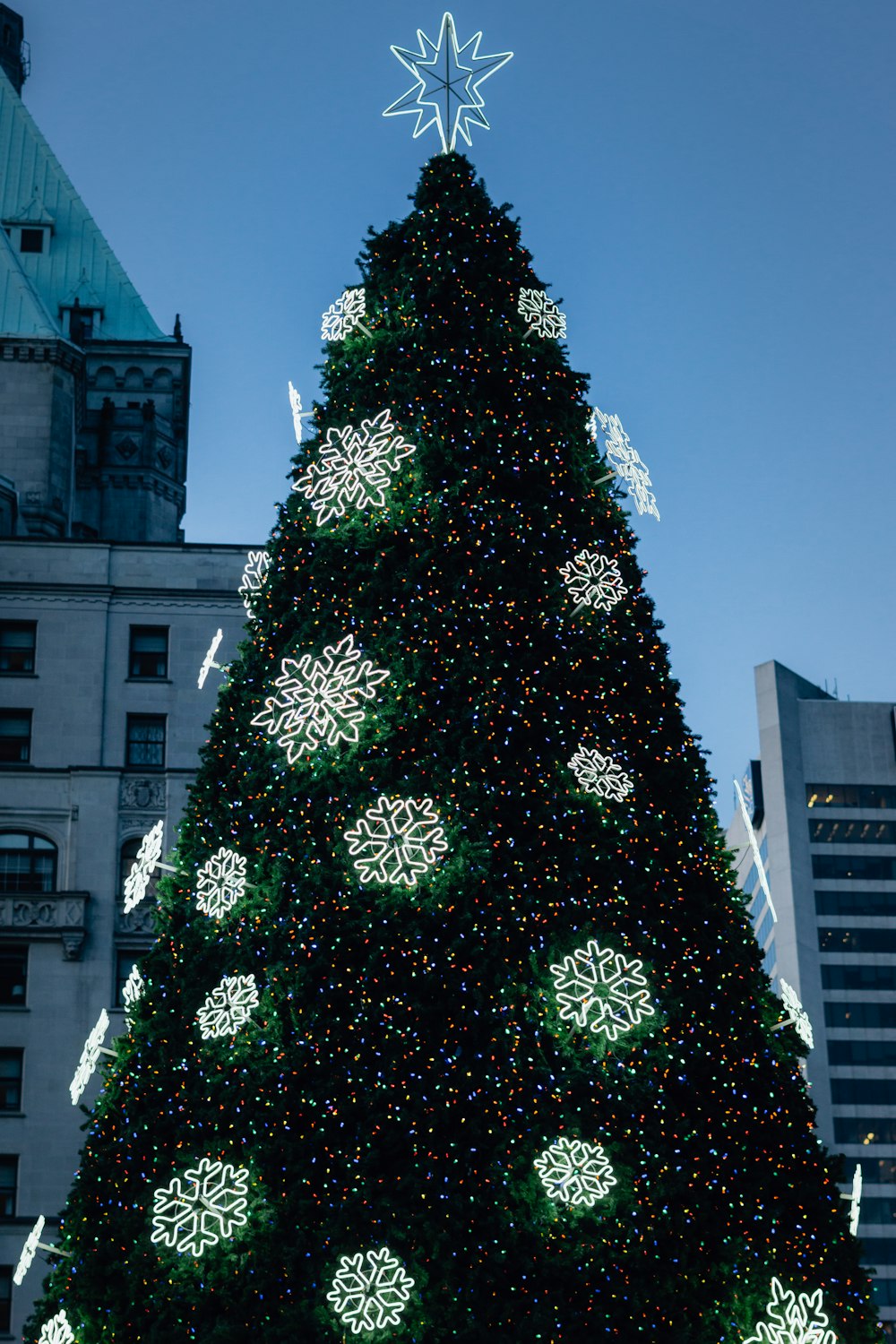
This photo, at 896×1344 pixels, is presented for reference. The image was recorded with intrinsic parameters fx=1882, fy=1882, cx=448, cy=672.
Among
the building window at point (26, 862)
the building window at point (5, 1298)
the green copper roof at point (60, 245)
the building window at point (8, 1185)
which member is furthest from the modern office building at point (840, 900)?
the building window at point (5, 1298)

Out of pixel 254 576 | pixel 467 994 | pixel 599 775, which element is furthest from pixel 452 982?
pixel 254 576

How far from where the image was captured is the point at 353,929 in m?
17.3

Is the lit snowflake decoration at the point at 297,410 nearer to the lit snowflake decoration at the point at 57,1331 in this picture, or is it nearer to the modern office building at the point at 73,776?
the lit snowflake decoration at the point at 57,1331

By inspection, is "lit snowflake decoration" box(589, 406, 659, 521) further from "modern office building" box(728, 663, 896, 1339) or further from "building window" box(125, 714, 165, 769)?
"modern office building" box(728, 663, 896, 1339)

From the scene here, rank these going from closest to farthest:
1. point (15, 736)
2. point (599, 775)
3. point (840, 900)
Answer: point (599, 775), point (15, 736), point (840, 900)

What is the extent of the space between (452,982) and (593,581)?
4.57 metres

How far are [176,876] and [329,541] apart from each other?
147 inches

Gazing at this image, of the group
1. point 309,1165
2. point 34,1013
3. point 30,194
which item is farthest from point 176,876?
point 30,194

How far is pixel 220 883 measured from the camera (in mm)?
18125

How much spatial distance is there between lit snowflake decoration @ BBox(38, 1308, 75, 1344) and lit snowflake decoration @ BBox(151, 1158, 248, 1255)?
1217 mm

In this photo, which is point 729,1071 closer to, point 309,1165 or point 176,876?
point 309,1165

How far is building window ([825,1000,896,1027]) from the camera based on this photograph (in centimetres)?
16412

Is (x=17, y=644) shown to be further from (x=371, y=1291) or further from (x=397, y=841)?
(x=371, y=1291)

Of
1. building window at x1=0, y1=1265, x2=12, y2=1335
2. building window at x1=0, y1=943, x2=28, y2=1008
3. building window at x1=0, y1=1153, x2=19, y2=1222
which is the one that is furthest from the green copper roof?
building window at x1=0, y1=1265, x2=12, y2=1335
